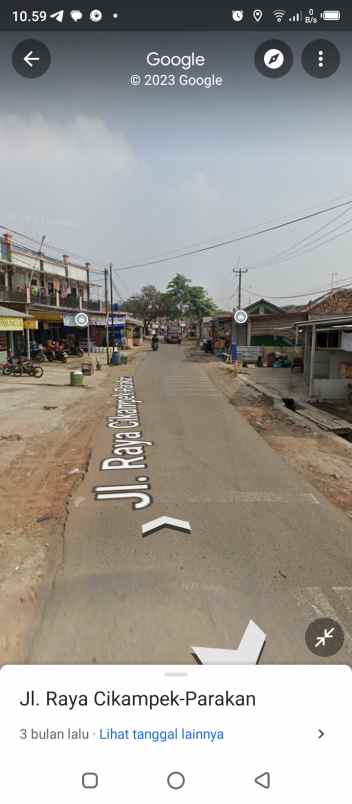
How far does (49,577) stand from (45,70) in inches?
139

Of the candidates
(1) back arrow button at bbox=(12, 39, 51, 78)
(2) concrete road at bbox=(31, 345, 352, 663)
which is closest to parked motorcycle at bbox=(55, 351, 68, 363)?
(2) concrete road at bbox=(31, 345, 352, 663)

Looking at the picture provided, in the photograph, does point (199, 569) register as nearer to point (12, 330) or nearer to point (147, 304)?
point (12, 330)

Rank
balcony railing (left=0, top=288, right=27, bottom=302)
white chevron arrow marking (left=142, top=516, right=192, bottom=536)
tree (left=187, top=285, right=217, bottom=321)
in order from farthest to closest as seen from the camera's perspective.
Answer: tree (left=187, top=285, right=217, bottom=321), balcony railing (left=0, top=288, right=27, bottom=302), white chevron arrow marking (left=142, top=516, right=192, bottom=536)

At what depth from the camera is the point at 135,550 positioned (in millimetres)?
4016

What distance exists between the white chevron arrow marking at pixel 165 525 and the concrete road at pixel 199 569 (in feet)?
0.26

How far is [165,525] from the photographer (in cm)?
457

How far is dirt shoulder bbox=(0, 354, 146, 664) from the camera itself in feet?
10.4

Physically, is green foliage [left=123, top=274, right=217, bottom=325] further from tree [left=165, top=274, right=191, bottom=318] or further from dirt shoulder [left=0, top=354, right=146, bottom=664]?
dirt shoulder [left=0, top=354, right=146, bottom=664]
